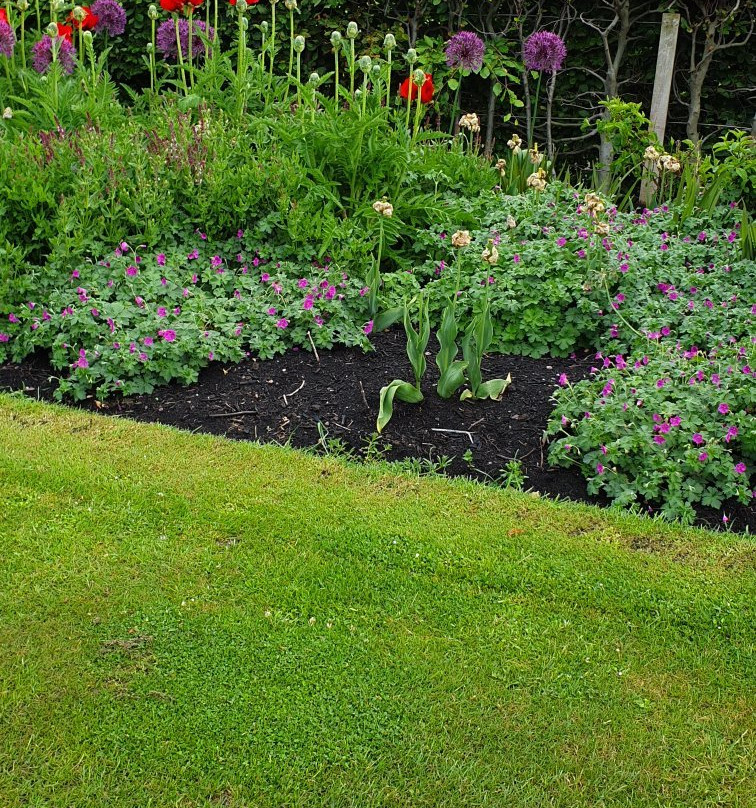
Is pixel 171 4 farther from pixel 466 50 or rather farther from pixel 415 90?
pixel 466 50

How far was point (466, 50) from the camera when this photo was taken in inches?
242

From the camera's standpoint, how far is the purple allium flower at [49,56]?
564 centimetres

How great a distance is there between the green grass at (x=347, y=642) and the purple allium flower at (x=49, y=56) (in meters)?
3.46

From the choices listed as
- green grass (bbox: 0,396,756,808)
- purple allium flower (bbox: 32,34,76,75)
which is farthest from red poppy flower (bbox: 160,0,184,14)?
green grass (bbox: 0,396,756,808)

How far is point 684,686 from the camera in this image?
2.31 meters

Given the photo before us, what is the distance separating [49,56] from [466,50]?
2847mm

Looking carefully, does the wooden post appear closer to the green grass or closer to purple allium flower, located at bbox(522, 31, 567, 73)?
purple allium flower, located at bbox(522, 31, 567, 73)

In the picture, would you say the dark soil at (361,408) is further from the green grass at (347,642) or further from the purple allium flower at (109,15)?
the purple allium flower at (109,15)

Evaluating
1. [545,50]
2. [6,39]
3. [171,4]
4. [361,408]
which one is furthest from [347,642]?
[545,50]

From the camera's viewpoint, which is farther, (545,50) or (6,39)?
(545,50)

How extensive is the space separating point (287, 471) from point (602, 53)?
6.20 meters

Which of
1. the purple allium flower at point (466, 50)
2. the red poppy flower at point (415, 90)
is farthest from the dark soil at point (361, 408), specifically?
the purple allium flower at point (466, 50)

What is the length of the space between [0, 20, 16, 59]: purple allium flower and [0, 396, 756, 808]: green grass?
3.35 m

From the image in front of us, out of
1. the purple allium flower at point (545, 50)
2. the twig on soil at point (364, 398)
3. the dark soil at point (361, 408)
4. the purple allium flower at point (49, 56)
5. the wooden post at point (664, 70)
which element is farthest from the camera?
the wooden post at point (664, 70)
